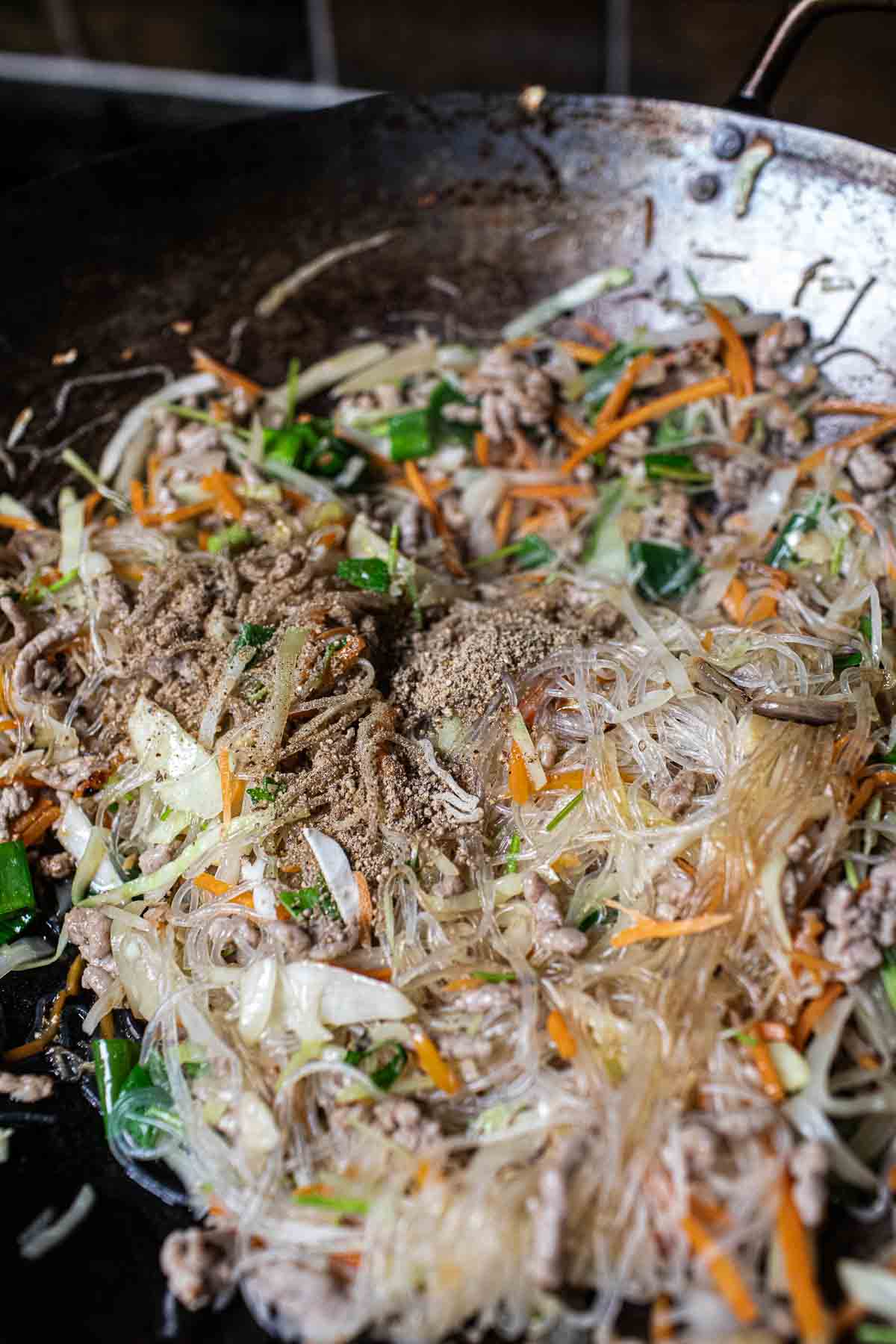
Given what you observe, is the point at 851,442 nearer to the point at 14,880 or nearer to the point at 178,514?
the point at 178,514

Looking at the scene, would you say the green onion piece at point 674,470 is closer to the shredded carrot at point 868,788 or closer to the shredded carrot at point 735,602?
the shredded carrot at point 735,602

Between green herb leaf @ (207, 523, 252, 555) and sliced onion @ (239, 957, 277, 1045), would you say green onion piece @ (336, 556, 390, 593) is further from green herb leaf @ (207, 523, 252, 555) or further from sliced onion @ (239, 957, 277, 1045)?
sliced onion @ (239, 957, 277, 1045)

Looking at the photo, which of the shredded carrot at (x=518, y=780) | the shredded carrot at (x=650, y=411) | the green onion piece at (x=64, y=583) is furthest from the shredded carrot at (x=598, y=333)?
the green onion piece at (x=64, y=583)

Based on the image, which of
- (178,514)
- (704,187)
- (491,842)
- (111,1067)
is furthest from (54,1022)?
(704,187)

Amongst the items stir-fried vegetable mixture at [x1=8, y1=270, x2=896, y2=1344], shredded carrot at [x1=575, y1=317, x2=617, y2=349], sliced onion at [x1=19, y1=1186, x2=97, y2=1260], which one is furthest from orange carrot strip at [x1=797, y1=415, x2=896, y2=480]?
sliced onion at [x1=19, y1=1186, x2=97, y2=1260]

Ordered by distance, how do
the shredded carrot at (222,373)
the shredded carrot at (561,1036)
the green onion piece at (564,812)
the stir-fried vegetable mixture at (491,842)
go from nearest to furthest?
the stir-fried vegetable mixture at (491,842) → the shredded carrot at (561,1036) → the green onion piece at (564,812) → the shredded carrot at (222,373)

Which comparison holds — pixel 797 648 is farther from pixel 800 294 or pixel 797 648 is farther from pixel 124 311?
pixel 124 311
